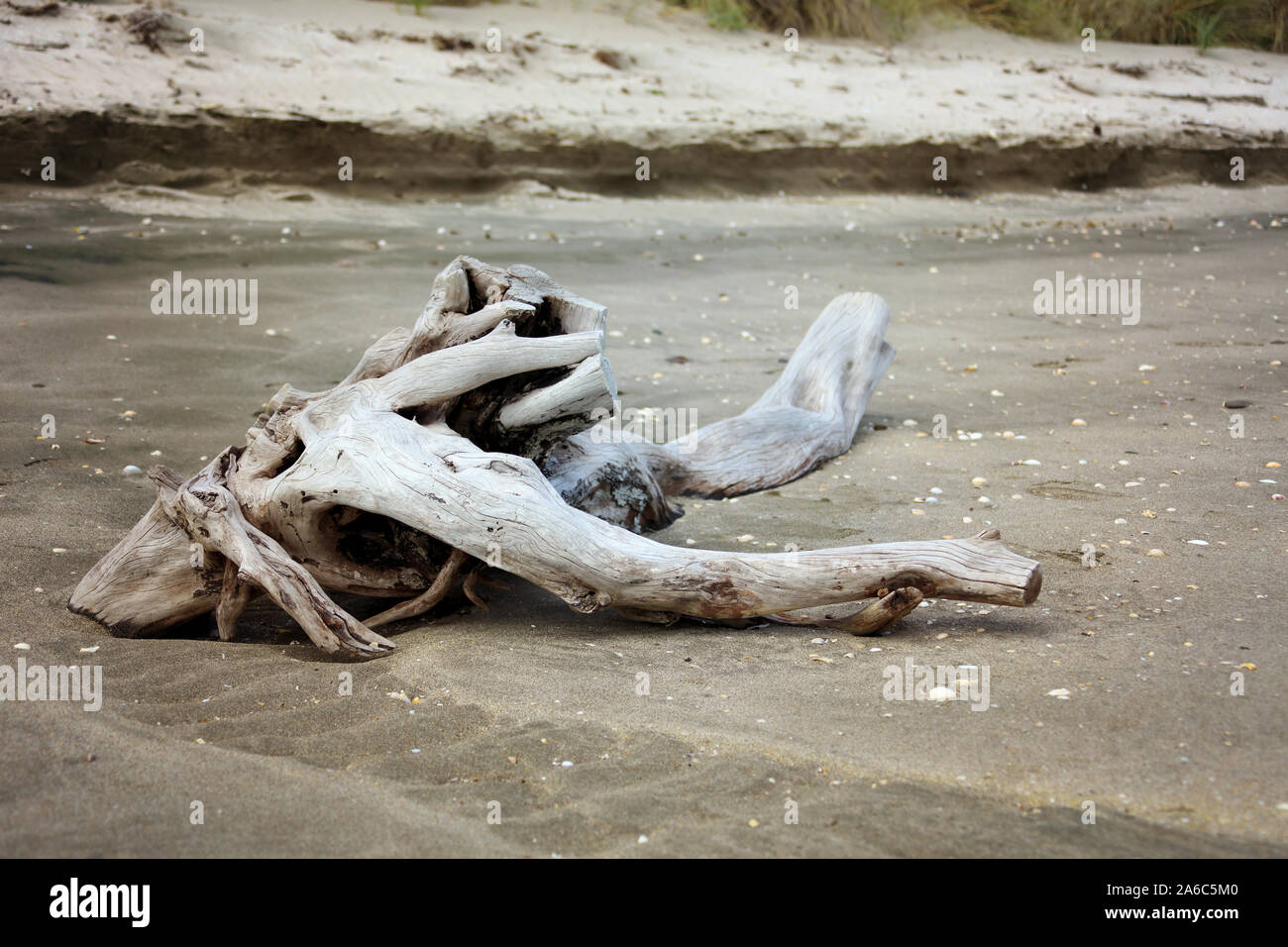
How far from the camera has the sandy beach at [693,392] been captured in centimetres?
272

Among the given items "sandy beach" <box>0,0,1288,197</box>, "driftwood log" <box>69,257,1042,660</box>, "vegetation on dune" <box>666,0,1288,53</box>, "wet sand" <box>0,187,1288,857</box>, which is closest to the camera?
"wet sand" <box>0,187,1288,857</box>

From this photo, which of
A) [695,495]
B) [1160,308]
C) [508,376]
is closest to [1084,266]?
[1160,308]

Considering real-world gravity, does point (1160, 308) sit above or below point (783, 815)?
above

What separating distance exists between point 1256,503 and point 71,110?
8378 millimetres

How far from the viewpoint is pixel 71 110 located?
8.68 m

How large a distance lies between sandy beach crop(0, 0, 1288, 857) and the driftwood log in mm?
139

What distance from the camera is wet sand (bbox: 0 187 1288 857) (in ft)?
8.62

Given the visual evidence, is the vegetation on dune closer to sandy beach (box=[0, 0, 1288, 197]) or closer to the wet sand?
sandy beach (box=[0, 0, 1288, 197])

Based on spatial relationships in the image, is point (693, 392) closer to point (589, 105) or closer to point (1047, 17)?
point (589, 105)

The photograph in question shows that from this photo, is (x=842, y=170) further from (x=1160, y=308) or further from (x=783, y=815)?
(x=783, y=815)

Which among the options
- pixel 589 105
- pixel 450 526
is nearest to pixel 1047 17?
pixel 589 105

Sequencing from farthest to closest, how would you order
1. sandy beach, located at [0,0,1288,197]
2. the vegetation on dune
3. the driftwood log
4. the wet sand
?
the vegetation on dune
sandy beach, located at [0,0,1288,197]
the driftwood log
the wet sand

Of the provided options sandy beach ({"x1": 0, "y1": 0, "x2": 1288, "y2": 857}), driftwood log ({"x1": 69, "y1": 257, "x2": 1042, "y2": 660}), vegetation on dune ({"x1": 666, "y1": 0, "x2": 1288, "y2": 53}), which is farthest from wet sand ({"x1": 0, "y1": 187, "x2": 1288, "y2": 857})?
vegetation on dune ({"x1": 666, "y1": 0, "x2": 1288, "y2": 53})

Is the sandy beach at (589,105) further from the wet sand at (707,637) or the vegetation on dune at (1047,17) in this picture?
the wet sand at (707,637)
